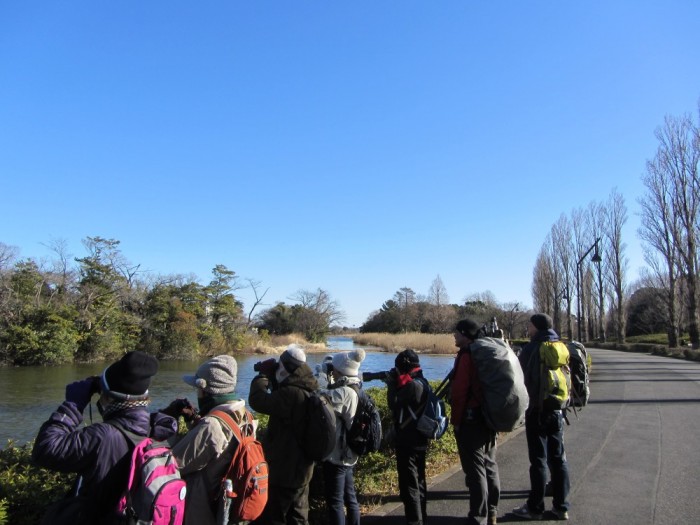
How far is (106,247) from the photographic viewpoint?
34688 millimetres

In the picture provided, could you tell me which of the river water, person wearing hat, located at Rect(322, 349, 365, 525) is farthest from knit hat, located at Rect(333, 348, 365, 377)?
the river water

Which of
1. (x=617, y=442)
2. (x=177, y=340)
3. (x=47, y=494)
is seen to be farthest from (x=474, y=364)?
(x=177, y=340)

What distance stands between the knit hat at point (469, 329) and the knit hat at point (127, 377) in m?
2.70

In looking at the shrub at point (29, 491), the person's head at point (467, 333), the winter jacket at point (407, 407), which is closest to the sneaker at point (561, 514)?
the winter jacket at point (407, 407)

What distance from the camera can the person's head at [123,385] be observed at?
2.41 m

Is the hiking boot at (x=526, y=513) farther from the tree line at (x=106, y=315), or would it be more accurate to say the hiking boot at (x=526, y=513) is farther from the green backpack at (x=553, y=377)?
the tree line at (x=106, y=315)

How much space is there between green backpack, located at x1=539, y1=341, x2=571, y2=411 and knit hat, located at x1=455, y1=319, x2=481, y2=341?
751 mm

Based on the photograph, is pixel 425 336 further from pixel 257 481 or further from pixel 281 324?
pixel 257 481

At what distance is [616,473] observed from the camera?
557 cm

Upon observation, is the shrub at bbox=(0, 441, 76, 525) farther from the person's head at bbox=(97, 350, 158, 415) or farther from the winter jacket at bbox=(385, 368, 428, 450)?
the winter jacket at bbox=(385, 368, 428, 450)

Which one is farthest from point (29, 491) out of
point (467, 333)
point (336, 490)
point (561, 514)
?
point (561, 514)

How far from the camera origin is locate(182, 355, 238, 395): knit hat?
9.81 ft

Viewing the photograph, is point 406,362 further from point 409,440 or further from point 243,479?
point 243,479

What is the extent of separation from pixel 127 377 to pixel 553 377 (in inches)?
142
